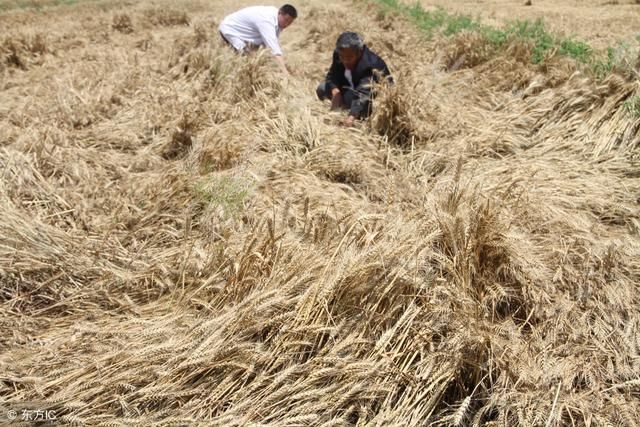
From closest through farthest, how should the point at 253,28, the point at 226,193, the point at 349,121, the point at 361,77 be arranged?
the point at 226,193 → the point at 349,121 → the point at 361,77 → the point at 253,28

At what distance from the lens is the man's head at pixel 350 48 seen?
380 centimetres

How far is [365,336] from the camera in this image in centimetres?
166

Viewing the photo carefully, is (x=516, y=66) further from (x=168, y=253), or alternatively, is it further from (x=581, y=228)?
(x=168, y=253)

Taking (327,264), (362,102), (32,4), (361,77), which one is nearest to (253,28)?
(361,77)

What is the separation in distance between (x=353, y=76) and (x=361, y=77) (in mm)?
72

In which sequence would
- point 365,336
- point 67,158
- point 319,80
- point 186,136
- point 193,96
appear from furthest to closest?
point 319,80 < point 193,96 < point 186,136 < point 67,158 < point 365,336

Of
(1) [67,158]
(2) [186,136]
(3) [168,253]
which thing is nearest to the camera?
(3) [168,253]

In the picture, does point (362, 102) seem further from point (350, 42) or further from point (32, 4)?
point (32, 4)

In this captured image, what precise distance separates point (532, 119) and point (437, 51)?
2.15 m

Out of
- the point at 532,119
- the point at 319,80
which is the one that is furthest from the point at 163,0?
the point at 532,119

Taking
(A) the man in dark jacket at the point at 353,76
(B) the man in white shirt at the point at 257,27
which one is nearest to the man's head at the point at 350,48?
(A) the man in dark jacket at the point at 353,76

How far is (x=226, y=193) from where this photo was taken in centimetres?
248

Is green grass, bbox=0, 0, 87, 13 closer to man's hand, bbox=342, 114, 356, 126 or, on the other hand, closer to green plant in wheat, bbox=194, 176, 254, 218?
man's hand, bbox=342, 114, 356, 126

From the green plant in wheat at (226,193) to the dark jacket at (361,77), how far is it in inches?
60.5
